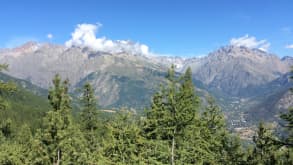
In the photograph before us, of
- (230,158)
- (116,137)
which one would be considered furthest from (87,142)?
(116,137)

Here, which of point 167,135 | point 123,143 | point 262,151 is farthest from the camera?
point 262,151

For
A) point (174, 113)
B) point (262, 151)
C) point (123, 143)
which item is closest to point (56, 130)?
point (123, 143)

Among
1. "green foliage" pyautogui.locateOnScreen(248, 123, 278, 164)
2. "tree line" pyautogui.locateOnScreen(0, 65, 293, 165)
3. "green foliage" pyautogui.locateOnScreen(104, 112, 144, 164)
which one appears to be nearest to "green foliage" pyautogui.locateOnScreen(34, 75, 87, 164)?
"tree line" pyautogui.locateOnScreen(0, 65, 293, 165)

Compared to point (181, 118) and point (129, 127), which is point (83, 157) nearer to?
point (129, 127)

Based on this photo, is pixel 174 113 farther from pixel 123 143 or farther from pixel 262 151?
pixel 262 151

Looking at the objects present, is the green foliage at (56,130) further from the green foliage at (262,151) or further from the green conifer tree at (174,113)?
the green foliage at (262,151)

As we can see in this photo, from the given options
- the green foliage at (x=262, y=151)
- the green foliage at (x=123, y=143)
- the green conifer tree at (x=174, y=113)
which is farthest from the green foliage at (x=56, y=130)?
the green foliage at (x=262, y=151)

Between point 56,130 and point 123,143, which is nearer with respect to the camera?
point 123,143

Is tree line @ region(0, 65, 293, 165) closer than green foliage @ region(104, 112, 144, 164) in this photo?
Yes

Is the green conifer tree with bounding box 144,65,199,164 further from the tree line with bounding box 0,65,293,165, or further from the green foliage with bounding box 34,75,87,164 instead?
the green foliage with bounding box 34,75,87,164

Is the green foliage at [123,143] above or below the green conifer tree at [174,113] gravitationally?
below

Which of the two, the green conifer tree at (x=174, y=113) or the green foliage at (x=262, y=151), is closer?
the green conifer tree at (x=174, y=113)

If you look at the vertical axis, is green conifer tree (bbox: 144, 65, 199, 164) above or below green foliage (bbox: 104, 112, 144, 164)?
above

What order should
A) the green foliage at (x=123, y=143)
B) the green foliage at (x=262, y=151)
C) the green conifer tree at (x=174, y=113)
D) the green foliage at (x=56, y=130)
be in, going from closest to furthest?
the green conifer tree at (x=174, y=113), the green foliage at (x=123, y=143), the green foliage at (x=56, y=130), the green foliage at (x=262, y=151)
